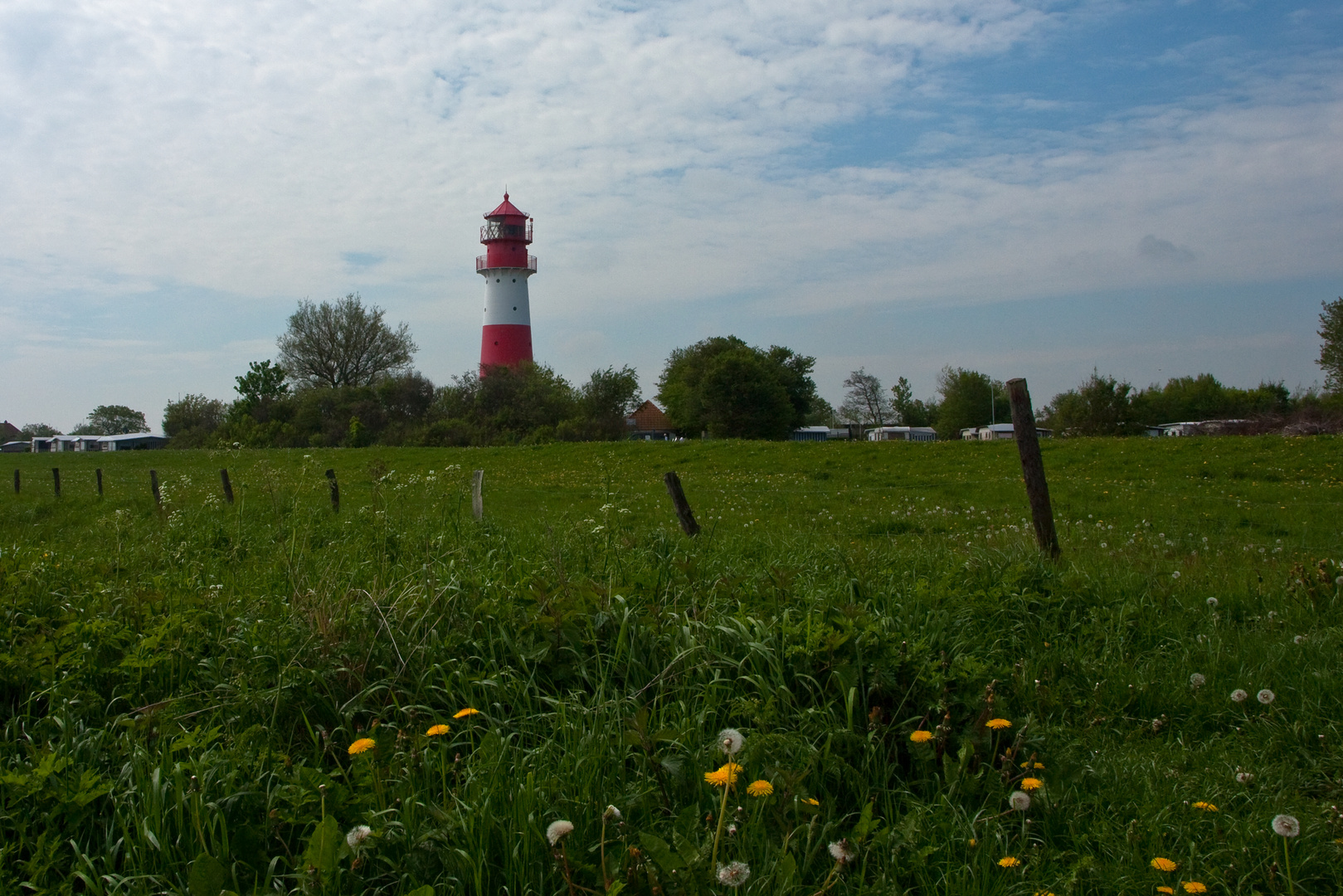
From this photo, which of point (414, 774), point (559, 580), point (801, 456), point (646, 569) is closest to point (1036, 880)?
point (414, 774)

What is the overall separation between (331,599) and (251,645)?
515 millimetres

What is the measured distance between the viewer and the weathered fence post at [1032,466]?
27.1ft

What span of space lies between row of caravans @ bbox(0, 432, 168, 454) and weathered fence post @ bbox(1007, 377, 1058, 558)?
108m

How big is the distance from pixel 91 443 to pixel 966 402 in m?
105

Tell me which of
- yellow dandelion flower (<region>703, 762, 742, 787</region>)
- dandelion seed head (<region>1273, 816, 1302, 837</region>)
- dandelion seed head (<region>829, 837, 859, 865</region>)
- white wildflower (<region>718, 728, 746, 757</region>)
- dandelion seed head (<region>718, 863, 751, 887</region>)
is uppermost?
white wildflower (<region>718, 728, 746, 757</region>)

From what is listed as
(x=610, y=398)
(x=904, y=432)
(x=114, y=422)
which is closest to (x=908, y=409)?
(x=904, y=432)

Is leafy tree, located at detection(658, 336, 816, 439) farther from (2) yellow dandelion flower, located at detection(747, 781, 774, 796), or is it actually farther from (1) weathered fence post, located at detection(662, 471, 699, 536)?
(2) yellow dandelion flower, located at detection(747, 781, 774, 796)

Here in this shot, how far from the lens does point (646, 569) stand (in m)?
5.92

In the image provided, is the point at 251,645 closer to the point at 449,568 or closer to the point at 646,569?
the point at 449,568

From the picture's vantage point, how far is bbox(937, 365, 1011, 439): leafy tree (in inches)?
3898

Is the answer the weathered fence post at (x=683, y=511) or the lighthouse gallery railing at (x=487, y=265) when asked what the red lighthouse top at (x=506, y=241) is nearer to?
the lighthouse gallery railing at (x=487, y=265)

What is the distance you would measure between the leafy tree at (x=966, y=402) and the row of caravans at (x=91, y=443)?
85.7 meters

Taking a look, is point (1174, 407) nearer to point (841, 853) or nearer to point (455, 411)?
point (455, 411)

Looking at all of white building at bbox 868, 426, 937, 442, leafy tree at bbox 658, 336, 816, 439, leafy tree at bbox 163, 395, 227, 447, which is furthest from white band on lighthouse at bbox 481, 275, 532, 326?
white building at bbox 868, 426, 937, 442
